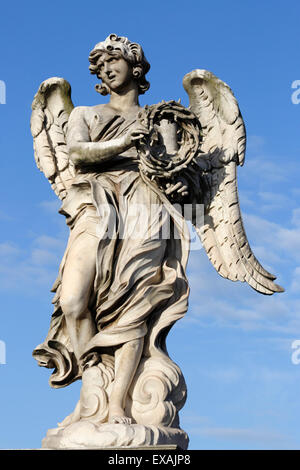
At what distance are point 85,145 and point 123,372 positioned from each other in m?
2.18

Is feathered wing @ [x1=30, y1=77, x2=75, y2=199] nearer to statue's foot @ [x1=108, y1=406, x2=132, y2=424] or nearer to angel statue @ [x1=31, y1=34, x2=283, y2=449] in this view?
angel statue @ [x1=31, y1=34, x2=283, y2=449]

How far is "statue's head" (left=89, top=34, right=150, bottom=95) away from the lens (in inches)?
379

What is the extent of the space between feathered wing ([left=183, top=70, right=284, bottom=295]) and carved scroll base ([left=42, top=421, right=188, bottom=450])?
1828 mm

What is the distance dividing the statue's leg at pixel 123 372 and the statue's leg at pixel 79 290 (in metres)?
0.42

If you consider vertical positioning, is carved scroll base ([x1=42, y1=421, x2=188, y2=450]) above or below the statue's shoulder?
below

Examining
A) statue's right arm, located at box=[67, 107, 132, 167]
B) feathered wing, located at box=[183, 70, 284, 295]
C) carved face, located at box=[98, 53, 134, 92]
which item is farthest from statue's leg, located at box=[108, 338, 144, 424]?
carved face, located at box=[98, 53, 134, 92]

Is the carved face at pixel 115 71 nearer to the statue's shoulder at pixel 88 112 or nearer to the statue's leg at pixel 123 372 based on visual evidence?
the statue's shoulder at pixel 88 112

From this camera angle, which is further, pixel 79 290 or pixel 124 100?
pixel 124 100

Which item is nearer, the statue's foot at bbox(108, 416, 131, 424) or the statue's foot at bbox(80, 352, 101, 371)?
the statue's foot at bbox(108, 416, 131, 424)

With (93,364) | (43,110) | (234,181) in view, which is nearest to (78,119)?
(43,110)

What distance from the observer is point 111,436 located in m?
8.20

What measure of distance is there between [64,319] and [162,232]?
50.4 inches

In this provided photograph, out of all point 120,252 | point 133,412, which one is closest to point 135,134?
point 120,252

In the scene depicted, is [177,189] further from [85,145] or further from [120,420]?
[120,420]
